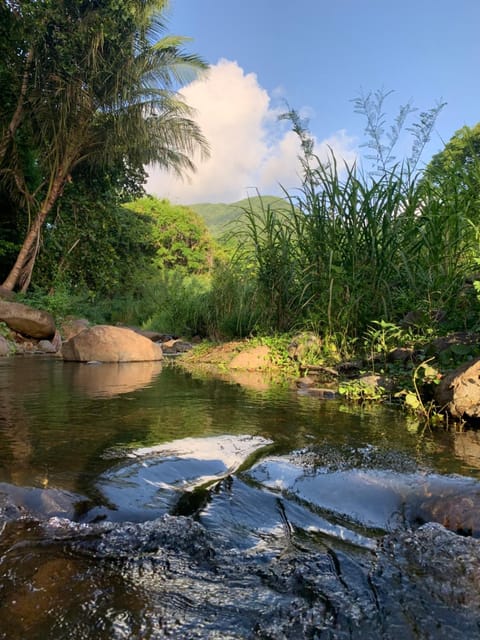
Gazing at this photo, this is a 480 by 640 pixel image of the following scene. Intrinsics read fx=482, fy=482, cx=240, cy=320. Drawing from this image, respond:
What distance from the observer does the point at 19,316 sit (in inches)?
408

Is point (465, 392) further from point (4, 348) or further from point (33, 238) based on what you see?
point (33, 238)

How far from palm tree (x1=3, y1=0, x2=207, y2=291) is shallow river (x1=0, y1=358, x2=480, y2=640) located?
1071 cm

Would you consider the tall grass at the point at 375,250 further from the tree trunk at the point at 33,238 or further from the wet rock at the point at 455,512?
the tree trunk at the point at 33,238

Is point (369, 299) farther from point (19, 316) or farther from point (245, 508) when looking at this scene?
point (19, 316)

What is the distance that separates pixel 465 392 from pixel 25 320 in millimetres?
9631

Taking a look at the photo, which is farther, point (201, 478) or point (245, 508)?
point (201, 478)

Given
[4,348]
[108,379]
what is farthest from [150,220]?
[108,379]

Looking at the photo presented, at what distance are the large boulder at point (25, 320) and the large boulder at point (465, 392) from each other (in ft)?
31.0

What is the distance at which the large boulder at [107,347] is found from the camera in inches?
293

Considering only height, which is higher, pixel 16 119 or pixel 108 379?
pixel 16 119

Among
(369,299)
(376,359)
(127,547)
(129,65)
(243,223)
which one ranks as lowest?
(127,547)

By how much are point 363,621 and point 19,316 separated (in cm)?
1061

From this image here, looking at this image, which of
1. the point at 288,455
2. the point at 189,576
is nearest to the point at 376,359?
the point at 288,455

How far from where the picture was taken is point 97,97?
11.8 m
